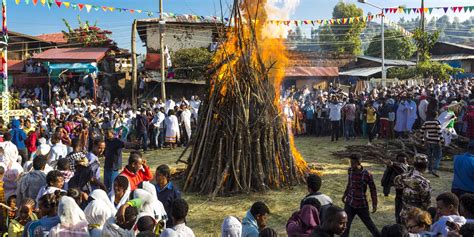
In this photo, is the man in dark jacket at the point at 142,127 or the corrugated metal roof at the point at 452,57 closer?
the man in dark jacket at the point at 142,127

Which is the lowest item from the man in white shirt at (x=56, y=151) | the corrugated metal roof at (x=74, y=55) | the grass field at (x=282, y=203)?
the grass field at (x=282, y=203)

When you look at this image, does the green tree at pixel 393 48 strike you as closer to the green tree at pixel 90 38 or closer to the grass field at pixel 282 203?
the green tree at pixel 90 38

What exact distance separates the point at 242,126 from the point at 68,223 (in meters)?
5.24

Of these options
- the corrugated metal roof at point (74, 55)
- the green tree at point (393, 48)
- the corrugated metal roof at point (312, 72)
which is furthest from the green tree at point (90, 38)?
the green tree at point (393, 48)

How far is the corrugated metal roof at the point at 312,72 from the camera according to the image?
32688 mm

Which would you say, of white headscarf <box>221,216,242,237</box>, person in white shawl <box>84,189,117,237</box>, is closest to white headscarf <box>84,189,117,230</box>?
person in white shawl <box>84,189,117,237</box>

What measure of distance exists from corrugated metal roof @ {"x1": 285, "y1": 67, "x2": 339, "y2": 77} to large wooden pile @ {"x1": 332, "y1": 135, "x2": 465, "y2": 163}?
19.1 metres

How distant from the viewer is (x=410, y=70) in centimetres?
3138

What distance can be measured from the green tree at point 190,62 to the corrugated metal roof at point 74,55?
198 inches

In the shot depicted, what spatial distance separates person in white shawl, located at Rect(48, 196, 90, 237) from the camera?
4.22m

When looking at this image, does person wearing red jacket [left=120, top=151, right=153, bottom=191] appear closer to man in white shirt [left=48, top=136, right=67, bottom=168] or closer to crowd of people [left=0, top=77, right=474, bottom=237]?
crowd of people [left=0, top=77, right=474, bottom=237]

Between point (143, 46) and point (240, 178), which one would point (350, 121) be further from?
point (143, 46)

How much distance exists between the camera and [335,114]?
1636cm

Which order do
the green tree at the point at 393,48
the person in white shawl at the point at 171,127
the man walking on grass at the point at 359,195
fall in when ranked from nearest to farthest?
1. the man walking on grass at the point at 359,195
2. the person in white shawl at the point at 171,127
3. the green tree at the point at 393,48
